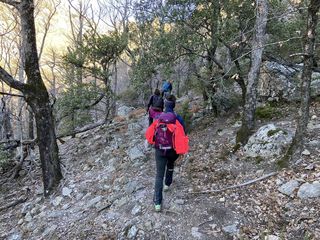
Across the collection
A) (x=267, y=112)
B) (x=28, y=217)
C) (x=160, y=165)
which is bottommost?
(x=28, y=217)

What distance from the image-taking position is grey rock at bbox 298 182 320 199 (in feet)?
15.4

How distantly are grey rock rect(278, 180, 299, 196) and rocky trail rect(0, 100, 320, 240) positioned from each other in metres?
0.01

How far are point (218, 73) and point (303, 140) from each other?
3.44m

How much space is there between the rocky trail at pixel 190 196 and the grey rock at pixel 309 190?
0.05 ft

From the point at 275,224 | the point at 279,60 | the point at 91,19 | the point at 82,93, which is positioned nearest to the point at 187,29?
the point at 279,60

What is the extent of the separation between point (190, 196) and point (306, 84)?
9.95 ft

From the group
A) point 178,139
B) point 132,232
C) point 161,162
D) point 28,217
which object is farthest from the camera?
point 28,217

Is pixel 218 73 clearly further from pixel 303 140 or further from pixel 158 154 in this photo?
pixel 158 154

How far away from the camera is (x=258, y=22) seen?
641 cm

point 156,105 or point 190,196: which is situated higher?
point 156,105

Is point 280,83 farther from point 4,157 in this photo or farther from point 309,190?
point 4,157

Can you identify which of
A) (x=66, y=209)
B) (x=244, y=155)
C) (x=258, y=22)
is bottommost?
(x=66, y=209)

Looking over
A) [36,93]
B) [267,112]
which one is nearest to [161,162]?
[36,93]

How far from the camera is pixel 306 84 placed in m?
5.30
